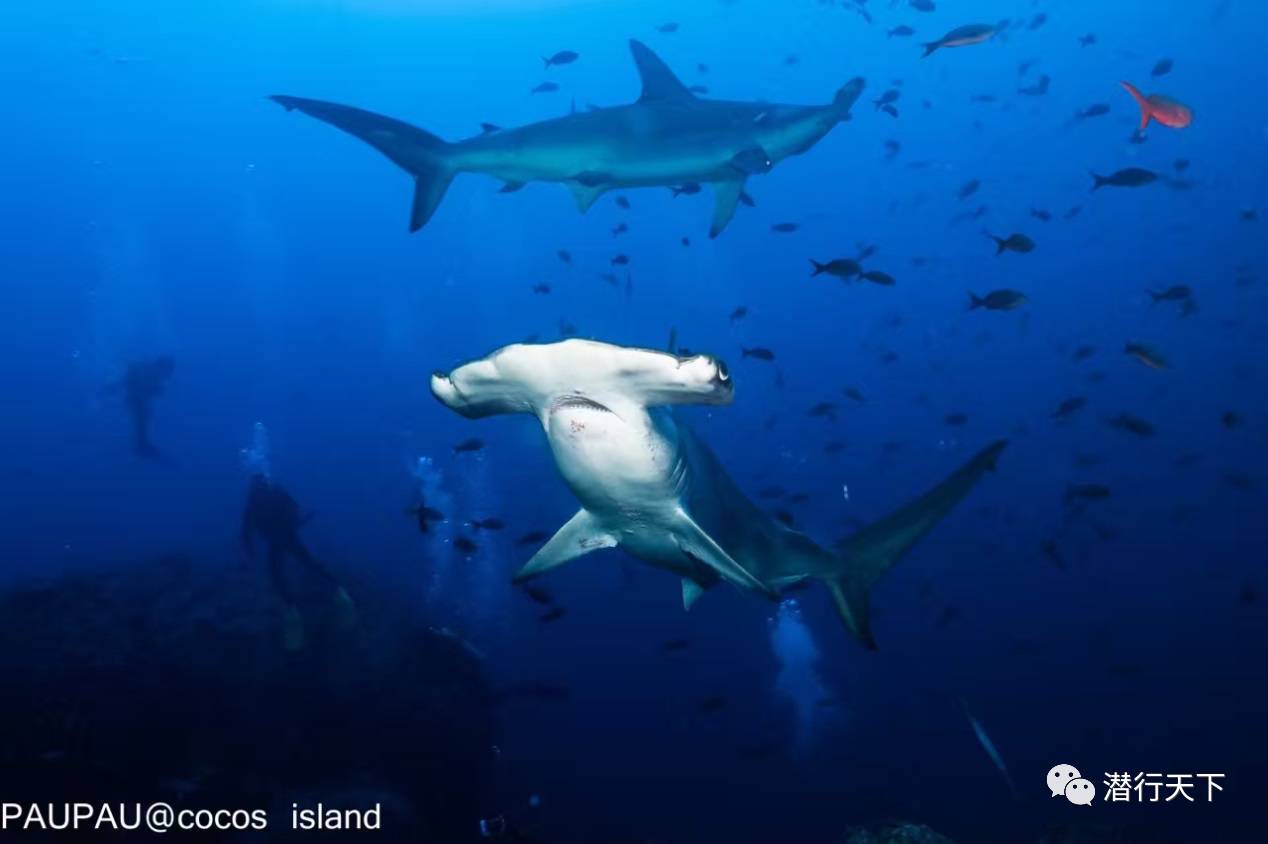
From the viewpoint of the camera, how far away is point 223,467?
246ft

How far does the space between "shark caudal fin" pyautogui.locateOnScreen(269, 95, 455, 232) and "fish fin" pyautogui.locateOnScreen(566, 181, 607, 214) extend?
1291 mm

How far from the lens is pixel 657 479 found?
11.4 feet

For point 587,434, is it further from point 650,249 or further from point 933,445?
point 650,249

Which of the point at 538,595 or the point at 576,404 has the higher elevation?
the point at 538,595

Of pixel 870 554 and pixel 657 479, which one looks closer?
pixel 657 479

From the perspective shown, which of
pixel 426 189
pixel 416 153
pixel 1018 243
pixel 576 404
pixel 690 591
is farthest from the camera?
pixel 1018 243

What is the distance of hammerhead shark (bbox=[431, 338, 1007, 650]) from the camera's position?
9.02 ft

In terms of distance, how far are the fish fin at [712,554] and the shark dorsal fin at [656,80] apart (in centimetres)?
609

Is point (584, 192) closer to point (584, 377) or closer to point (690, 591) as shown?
point (690, 591)

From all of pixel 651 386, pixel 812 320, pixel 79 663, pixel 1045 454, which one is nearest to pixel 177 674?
pixel 79 663

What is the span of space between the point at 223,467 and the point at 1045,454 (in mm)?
75161

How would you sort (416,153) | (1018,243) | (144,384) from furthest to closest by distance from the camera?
(144,384) → (1018,243) → (416,153)

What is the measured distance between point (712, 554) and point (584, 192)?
5.35 m

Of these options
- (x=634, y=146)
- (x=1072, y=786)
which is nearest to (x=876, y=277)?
(x=634, y=146)
